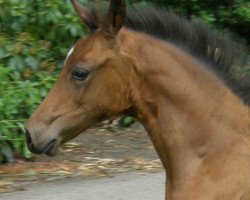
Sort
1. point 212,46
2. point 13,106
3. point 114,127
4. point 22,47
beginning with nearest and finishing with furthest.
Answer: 1. point 212,46
2. point 13,106
3. point 22,47
4. point 114,127

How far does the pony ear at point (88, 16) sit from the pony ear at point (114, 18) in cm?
12

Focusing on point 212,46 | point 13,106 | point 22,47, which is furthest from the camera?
point 22,47

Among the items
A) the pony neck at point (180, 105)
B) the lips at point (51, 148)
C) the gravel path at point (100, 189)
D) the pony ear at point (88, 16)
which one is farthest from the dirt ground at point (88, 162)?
the pony neck at point (180, 105)

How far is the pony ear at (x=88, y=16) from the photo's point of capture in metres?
4.46

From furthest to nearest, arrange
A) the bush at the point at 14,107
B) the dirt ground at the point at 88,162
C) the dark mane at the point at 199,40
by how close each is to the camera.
Answer: 1. the bush at the point at 14,107
2. the dirt ground at the point at 88,162
3. the dark mane at the point at 199,40

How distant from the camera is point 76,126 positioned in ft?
14.4

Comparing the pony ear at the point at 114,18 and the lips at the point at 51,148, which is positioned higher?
the pony ear at the point at 114,18

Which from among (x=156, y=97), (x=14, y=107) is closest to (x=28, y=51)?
(x=14, y=107)

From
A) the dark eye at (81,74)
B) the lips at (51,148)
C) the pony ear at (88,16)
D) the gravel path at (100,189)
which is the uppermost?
the pony ear at (88,16)

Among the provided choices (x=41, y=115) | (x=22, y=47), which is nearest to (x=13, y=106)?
(x=22, y=47)

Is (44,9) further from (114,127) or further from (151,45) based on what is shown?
(151,45)

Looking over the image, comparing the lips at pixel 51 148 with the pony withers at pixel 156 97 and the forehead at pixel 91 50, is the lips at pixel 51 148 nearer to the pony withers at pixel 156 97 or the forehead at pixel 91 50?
the pony withers at pixel 156 97

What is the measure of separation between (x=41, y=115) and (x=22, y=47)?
498cm

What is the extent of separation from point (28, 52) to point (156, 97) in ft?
16.9
